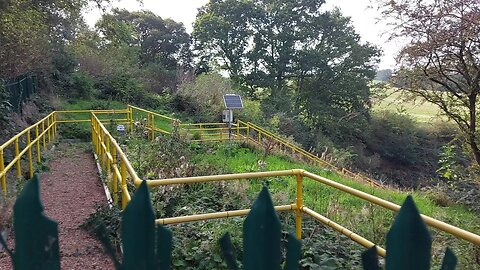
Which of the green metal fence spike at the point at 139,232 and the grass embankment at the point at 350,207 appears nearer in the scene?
the green metal fence spike at the point at 139,232

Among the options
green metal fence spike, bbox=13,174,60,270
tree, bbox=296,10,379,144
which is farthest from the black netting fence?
tree, bbox=296,10,379,144

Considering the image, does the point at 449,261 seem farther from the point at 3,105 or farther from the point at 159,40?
the point at 159,40

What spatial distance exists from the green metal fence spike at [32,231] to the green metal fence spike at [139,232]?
13cm

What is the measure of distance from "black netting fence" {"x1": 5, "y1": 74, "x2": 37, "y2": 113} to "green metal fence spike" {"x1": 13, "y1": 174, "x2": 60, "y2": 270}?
13471mm

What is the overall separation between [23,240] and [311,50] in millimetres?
36080

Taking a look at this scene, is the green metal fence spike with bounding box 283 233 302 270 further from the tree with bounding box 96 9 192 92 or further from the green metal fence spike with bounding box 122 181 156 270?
the tree with bounding box 96 9 192 92

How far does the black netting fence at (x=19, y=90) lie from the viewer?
43.7 feet

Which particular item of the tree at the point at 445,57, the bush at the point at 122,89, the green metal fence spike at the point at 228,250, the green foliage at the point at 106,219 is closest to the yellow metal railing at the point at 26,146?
the green foliage at the point at 106,219

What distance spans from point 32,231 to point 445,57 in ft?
32.3

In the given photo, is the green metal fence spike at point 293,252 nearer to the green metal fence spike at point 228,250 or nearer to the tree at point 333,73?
the green metal fence spike at point 228,250

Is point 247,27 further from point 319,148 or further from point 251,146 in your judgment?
point 251,146

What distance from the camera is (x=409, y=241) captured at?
74 cm

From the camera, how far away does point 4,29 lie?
11.3 m

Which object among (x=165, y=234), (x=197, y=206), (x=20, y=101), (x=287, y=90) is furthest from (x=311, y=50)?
(x=165, y=234)
